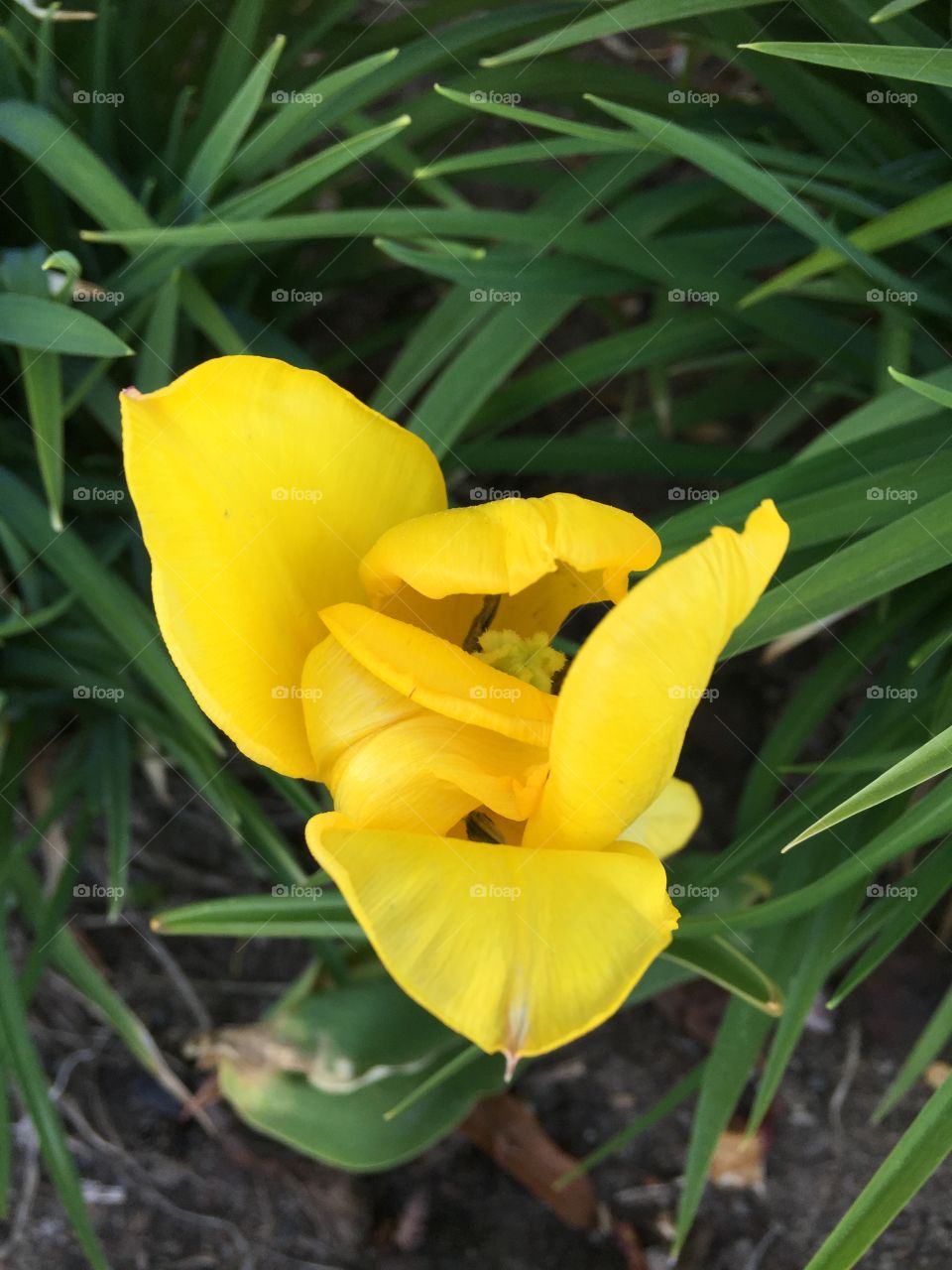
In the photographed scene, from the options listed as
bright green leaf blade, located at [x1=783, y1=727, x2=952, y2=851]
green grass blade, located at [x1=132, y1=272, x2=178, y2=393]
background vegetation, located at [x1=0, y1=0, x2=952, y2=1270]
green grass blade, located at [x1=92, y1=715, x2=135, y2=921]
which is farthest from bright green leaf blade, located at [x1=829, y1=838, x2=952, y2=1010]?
green grass blade, located at [x1=132, y1=272, x2=178, y2=393]

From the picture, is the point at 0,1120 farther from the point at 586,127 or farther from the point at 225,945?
the point at 586,127

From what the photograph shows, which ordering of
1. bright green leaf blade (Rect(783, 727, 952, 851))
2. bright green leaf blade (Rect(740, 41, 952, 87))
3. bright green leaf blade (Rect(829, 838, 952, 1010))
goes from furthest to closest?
bright green leaf blade (Rect(829, 838, 952, 1010)), bright green leaf blade (Rect(740, 41, 952, 87)), bright green leaf blade (Rect(783, 727, 952, 851))

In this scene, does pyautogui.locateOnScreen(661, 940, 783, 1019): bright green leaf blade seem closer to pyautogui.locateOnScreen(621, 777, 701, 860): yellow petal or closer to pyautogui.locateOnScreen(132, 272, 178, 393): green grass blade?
Answer: pyautogui.locateOnScreen(621, 777, 701, 860): yellow petal

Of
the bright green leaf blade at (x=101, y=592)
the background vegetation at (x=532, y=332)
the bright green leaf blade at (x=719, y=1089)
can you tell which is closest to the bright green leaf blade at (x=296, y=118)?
the background vegetation at (x=532, y=332)

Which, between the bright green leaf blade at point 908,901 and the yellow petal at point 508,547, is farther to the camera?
the bright green leaf blade at point 908,901

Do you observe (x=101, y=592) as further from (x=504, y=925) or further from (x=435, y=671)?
(x=504, y=925)

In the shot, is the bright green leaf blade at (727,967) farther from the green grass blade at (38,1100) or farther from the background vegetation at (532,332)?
the green grass blade at (38,1100)
